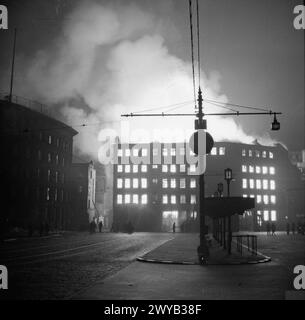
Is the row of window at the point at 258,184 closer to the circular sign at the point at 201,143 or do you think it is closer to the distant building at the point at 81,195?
the distant building at the point at 81,195

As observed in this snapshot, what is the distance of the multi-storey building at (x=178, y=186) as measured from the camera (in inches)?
3698

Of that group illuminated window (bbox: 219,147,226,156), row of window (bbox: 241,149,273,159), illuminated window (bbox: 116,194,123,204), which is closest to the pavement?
illuminated window (bbox: 116,194,123,204)

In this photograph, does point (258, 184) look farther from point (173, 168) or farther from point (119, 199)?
point (119, 199)

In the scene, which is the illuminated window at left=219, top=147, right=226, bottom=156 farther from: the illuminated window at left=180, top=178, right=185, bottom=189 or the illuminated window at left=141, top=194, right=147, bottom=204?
the illuminated window at left=141, top=194, right=147, bottom=204

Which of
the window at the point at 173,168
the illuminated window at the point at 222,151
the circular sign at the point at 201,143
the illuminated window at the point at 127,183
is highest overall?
the illuminated window at the point at 222,151

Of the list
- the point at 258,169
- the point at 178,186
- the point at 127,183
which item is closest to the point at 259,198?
the point at 258,169

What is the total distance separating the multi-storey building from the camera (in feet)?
308

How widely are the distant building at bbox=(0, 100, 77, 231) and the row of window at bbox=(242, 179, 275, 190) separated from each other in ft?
164

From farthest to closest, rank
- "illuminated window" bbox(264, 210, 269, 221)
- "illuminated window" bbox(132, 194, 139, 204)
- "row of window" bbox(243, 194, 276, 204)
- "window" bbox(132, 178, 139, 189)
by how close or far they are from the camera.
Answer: "row of window" bbox(243, 194, 276, 204), "illuminated window" bbox(264, 210, 269, 221), "window" bbox(132, 178, 139, 189), "illuminated window" bbox(132, 194, 139, 204)

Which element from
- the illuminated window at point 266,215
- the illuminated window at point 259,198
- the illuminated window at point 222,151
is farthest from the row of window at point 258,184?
the illuminated window at point 222,151

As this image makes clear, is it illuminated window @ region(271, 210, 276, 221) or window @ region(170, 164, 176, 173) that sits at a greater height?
window @ region(170, 164, 176, 173)

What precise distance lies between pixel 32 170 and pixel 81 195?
23455mm

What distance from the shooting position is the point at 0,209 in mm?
54875
